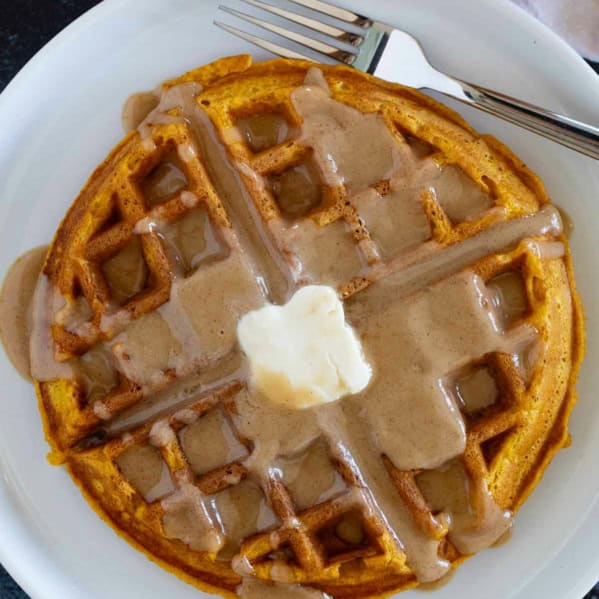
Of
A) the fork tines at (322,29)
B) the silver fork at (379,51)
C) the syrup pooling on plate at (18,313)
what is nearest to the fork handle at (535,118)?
the silver fork at (379,51)

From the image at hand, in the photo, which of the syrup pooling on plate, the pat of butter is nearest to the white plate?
the syrup pooling on plate

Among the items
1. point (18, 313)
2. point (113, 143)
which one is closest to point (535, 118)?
point (113, 143)

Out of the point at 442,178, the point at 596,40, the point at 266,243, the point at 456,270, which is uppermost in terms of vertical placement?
the point at 596,40

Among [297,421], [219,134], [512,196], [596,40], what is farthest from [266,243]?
[596,40]

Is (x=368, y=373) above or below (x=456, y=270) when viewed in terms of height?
below

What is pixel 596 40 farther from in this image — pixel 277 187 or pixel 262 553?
pixel 262 553

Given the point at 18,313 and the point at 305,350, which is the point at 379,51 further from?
the point at 18,313
